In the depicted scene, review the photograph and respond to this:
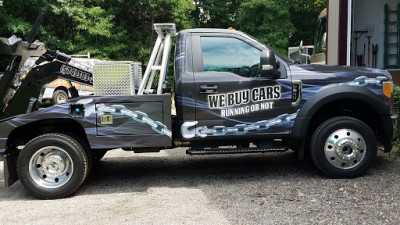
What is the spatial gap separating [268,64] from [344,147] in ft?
5.17

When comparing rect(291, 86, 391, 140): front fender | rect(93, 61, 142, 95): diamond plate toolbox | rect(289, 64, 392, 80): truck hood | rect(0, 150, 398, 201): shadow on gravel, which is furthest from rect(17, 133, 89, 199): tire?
rect(289, 64, 392, 80): truck hood

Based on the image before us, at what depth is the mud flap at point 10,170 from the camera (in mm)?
5155

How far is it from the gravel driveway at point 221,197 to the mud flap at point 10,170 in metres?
0.28

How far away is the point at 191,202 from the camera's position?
191 inches

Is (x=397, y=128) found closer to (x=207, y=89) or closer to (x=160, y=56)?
(x=207, y=89)

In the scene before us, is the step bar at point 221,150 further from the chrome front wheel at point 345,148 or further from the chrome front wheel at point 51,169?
the chrome front wheel at point 51,169

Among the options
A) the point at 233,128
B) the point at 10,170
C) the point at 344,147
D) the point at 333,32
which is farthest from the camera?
the point at 333,32

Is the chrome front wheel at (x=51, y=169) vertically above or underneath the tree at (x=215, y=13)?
underneath

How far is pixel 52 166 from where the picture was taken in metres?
5.24

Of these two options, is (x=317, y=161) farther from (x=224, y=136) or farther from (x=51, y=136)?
(x=51, y=136)

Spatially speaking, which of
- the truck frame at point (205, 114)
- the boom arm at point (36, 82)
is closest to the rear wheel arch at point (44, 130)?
the truck frame at point (205, 114)

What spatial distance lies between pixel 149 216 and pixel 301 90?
2602 mm

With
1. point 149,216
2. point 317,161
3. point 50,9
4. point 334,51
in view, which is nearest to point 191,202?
point 149,216

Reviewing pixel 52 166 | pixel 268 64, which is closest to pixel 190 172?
pixel 52 166
